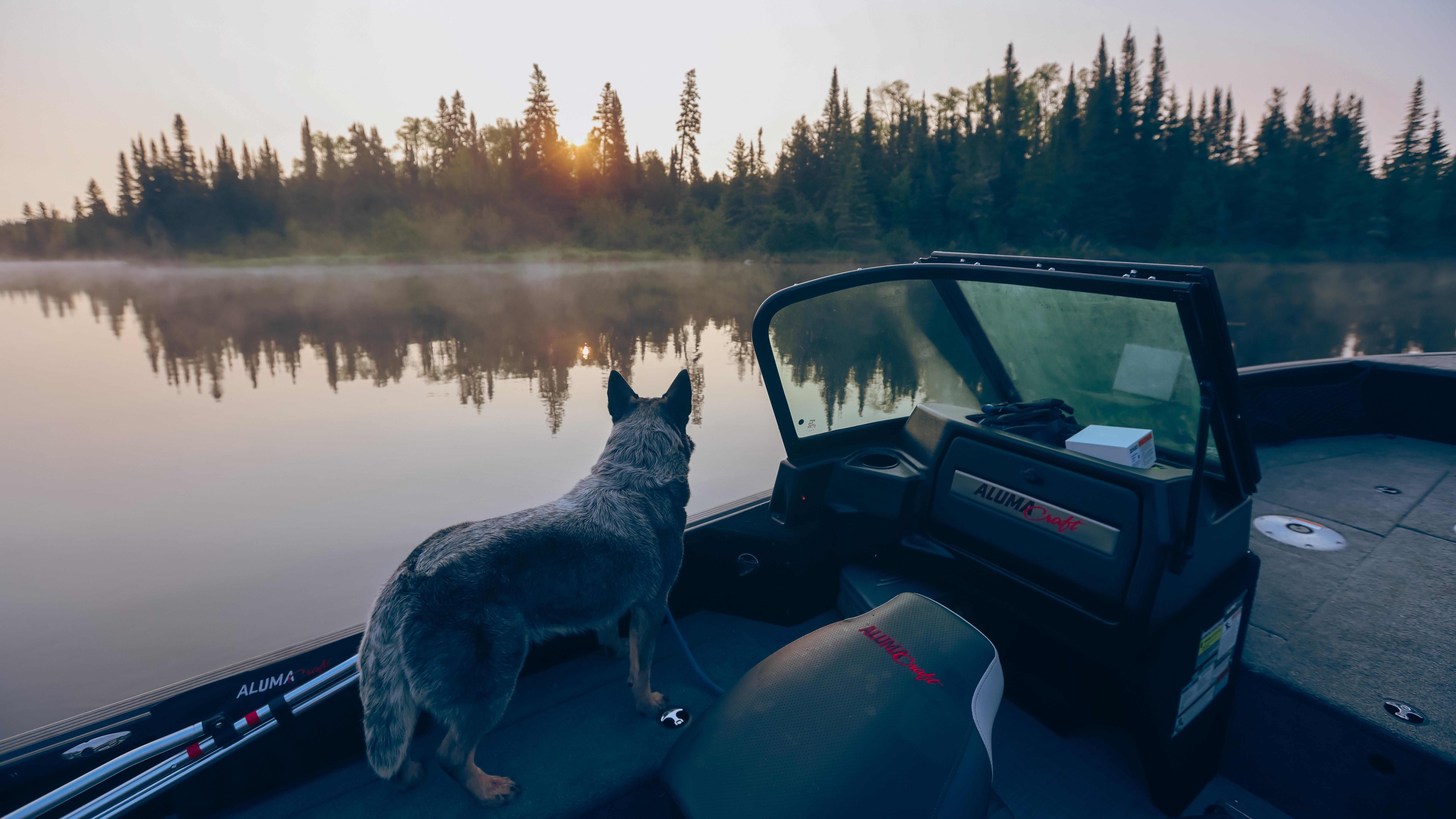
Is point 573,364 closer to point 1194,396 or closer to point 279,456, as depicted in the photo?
point 279,456

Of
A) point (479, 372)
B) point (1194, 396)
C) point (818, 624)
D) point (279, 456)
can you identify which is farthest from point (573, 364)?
point (1194, 396)

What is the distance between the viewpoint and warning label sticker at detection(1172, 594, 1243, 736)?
5.88ft

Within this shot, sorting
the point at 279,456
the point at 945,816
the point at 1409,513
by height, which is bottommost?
the point at 279,456

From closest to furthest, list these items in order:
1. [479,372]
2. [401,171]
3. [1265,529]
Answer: [1265,529], [479,372], [401,171]

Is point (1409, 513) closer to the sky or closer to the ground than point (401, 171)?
closer to the ground

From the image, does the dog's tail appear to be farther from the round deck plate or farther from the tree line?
the tree line

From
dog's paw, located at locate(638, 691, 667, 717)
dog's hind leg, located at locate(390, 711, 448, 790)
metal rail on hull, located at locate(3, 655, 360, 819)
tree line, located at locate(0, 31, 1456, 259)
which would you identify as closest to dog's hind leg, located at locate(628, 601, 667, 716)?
dog's paw, located at locate(638, 691, 667, 717)

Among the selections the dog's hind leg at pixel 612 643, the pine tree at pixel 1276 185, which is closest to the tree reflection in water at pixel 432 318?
the dog's hind leg at pixel 612 643

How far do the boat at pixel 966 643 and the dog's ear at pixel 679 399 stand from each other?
41cm

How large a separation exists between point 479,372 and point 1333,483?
1628 cm

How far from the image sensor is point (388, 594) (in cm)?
172

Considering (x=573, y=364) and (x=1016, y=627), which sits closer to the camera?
(x=1016, y=627)

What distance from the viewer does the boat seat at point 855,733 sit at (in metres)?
0.99

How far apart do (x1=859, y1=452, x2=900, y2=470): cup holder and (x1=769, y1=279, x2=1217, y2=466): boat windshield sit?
0.68ft
